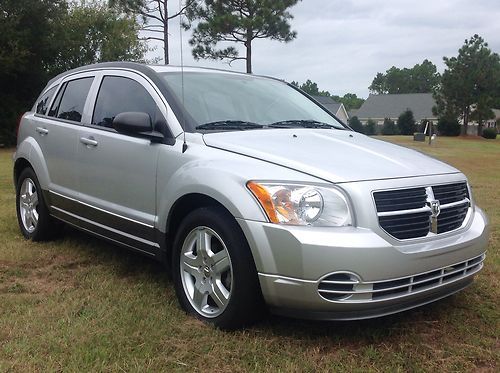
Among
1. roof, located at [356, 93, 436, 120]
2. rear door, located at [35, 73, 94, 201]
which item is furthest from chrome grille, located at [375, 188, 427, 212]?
roof, located at [356, 93, 436, 120]

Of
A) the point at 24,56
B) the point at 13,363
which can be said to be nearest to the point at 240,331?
the point at 13,363

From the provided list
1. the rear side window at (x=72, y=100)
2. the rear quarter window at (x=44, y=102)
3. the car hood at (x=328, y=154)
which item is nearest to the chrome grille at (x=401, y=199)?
the car hood at (x=328, y=154)

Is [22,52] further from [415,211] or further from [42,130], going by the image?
[415,211]

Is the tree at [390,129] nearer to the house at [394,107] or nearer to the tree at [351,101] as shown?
the house at [394,107]

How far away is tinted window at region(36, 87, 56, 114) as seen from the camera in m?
5.50

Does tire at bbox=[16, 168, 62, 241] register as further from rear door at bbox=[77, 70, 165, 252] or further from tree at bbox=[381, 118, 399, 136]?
tree at bbox=[381, 118, 399, 136]

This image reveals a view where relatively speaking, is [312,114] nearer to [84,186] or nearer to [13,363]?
[84,186]

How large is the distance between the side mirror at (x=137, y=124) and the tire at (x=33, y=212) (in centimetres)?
192

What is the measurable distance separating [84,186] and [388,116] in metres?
71.3

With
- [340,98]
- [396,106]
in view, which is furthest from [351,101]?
[396,106]

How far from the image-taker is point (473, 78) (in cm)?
4488

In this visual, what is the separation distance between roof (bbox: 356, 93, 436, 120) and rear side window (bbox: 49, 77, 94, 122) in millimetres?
68060

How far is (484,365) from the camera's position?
295 centimetres

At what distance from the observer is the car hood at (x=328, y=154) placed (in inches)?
122
